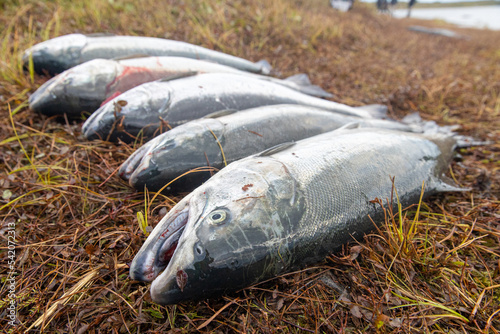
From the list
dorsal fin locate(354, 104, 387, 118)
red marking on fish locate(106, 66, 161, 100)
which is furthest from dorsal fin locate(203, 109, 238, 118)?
dorsal fin locate(354, 104, 387, 118)

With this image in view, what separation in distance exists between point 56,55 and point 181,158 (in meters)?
2.74

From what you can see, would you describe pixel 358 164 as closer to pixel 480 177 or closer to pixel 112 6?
pixel 480 177

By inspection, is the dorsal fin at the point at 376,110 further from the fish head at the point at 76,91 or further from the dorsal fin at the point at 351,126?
the fish head at the point at 76,91

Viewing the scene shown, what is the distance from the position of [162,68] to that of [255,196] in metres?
2.48

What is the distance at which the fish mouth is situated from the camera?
156 cm

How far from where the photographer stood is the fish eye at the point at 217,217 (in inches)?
61.5

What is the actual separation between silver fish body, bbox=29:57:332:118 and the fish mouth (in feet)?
6.79

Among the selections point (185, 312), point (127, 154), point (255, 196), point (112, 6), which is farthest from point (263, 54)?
point (185, 312)

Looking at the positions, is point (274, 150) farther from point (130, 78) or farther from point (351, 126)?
point (130, 78)

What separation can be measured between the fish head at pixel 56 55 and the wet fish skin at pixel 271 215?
3.12 m

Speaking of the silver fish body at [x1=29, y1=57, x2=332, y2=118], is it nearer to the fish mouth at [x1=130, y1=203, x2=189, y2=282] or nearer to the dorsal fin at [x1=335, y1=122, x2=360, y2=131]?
the dorsal fin at [x1=335, y1=122, x2=360, y2=131]

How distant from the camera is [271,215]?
5.41ft

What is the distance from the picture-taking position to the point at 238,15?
631cm

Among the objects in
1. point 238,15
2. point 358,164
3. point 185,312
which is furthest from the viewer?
point 238,15
